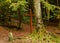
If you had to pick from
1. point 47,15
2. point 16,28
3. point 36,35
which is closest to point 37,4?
point 36,35

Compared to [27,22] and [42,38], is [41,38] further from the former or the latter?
[27,22]

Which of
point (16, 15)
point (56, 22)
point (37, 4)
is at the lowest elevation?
point (56, 22)

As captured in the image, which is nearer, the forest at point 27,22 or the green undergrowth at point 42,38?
the green undergrowth at point 42,38

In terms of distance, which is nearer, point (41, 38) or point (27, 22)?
point (41, 38)

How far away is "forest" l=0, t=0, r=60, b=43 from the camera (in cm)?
1009

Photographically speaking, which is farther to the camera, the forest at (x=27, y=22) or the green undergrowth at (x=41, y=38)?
the forest at (x=27, y=22)

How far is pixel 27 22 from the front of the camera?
17.5m

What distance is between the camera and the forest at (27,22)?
33.1 feet

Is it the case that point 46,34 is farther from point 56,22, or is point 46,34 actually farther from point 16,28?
point 56,22

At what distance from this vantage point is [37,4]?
1005 centimetres

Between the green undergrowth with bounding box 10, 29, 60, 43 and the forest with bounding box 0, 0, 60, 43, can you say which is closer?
the green undergrowth with bounding box 10, 29, 60, 43

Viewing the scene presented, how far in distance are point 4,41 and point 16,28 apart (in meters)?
4.08

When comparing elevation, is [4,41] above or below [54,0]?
below

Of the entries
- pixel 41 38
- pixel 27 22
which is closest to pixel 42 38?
pixel 41 38
